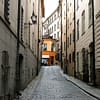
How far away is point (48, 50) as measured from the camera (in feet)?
298

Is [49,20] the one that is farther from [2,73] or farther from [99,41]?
[2,73]

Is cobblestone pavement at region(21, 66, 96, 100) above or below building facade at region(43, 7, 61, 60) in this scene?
below

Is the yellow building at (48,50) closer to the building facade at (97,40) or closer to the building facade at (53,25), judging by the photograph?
the building facade at (53,25)

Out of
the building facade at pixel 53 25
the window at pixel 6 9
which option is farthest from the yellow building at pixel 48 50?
the window at pixel 6 9

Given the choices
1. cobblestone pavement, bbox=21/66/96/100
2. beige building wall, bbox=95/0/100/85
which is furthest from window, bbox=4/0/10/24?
beige building wall, bbox=95/0/100/85

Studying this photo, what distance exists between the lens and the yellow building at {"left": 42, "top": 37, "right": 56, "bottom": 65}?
90.6 m

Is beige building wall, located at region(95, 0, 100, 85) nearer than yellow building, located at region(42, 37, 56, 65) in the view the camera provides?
Yes

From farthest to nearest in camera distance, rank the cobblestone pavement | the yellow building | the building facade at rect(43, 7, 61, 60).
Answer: the building facade at rect(43, 7, 61, 60), the yellow building, the cobblestone pavement

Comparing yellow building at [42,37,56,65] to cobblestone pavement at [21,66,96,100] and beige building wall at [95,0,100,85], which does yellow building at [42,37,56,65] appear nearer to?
cobblestone pavement at [21,66,96,100]

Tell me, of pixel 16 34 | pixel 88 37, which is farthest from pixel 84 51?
pixel 16 34

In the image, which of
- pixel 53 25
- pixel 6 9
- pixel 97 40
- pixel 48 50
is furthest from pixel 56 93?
pixel 53 25

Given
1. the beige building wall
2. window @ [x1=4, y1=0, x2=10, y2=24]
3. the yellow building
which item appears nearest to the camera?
window @ [x1=4, y1=0, x2=10, y2=24]

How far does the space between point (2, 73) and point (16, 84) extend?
4313 mm

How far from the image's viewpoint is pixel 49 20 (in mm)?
109250
